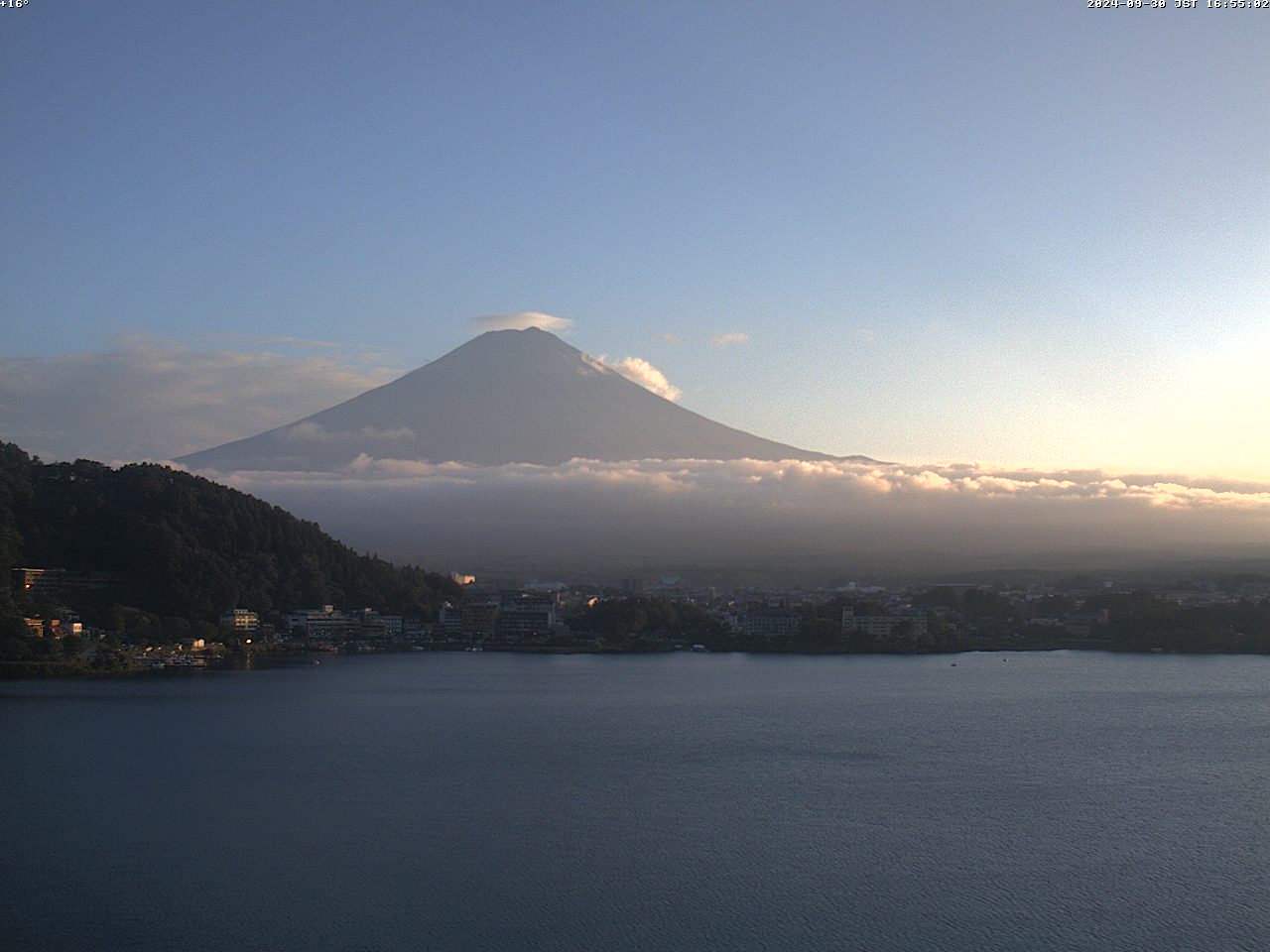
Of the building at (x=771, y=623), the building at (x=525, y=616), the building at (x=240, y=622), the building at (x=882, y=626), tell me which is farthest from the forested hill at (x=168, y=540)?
the building at (x=882, y=626)

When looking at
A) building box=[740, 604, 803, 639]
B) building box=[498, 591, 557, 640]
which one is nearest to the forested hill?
building box=[498, 591, 557, 640]

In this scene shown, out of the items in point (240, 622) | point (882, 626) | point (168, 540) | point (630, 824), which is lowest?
point (630, 824)

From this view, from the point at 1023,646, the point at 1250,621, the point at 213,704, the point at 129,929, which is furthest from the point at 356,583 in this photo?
the point at 129,929

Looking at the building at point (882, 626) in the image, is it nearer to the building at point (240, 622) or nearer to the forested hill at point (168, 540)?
the forested hill at point (168, 540)

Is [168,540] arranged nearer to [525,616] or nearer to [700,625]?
[525,616]

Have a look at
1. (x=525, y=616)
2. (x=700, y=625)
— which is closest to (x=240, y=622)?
(x=525, y=616)

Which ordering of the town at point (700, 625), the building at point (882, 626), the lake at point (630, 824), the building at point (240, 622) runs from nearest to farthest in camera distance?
the lake at point (630, 824), the town at point (700, 625), the building at point (240, 622), the building at point (882, 626)
